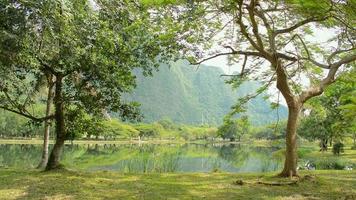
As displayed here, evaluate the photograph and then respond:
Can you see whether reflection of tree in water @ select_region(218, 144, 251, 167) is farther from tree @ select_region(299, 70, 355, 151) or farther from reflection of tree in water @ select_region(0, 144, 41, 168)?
reflection of tree in water @ select_region(0, 144, 41, 168)

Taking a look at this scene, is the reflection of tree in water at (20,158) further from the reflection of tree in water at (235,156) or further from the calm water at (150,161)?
the reflection of tree in water at (235,156)

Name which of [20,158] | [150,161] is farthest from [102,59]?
[20,158]

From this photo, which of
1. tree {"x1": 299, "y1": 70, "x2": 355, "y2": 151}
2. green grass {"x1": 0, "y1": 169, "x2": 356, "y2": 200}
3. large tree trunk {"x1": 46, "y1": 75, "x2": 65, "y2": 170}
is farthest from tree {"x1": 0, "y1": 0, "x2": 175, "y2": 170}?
tree {"x1": 299, "y1": 70, "x2": 355, "y2": 151}

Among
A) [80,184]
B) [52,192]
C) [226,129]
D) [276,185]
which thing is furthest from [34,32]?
[226,129]

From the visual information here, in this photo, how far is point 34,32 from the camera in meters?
6.85

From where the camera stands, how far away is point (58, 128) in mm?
13109

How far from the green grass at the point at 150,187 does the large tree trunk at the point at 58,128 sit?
1.92ft

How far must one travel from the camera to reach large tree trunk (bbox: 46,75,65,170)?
42.1 feet

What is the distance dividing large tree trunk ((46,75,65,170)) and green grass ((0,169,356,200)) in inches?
23.0

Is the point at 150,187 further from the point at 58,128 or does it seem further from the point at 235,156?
the point at 235,156

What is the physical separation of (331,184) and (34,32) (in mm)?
8905

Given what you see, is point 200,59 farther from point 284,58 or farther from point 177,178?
point 177,178

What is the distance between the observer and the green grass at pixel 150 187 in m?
9.13

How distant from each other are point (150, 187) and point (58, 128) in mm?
4370
